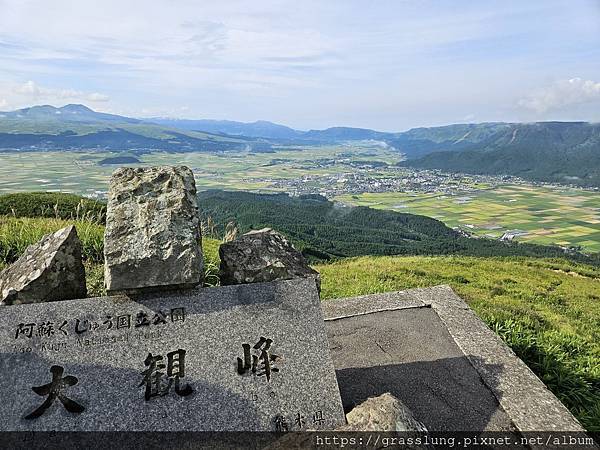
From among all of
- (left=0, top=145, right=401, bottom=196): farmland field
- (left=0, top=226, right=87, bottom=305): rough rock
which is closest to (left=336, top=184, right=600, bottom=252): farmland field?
(left=0, top=145, right=401, bottom=196): farmland field

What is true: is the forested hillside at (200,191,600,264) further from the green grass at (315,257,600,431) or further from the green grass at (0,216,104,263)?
the green grass at (0,216,104,263)

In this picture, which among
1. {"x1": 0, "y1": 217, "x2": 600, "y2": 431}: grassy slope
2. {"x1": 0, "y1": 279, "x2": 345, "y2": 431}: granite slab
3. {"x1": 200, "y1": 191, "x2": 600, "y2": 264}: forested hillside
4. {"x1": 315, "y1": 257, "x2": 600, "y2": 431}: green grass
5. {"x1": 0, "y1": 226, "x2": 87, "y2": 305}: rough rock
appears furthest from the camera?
{"x1": 200, "y1": 191, "x2": 600, "y2": 264}: forested hillside

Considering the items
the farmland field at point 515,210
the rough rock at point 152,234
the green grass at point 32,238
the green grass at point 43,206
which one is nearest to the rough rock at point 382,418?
the rough rock at point 152,234

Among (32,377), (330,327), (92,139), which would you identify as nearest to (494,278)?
(330,327)

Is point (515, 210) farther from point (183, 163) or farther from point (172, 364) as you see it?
point (172, 364)

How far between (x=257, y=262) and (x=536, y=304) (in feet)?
26.9

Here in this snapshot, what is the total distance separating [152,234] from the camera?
4.65 meters

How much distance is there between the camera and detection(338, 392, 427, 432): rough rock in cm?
355

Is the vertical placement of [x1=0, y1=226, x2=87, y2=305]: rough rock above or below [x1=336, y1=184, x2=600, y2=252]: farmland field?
above

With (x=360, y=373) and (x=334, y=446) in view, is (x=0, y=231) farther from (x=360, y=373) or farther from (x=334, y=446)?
(x=334, y=446)

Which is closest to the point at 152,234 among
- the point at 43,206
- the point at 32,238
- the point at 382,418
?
the point at 382,418

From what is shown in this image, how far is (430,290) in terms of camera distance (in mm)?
A: 8094

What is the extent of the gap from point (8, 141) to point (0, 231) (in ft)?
593

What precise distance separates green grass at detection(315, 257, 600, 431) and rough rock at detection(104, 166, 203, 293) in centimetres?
501
